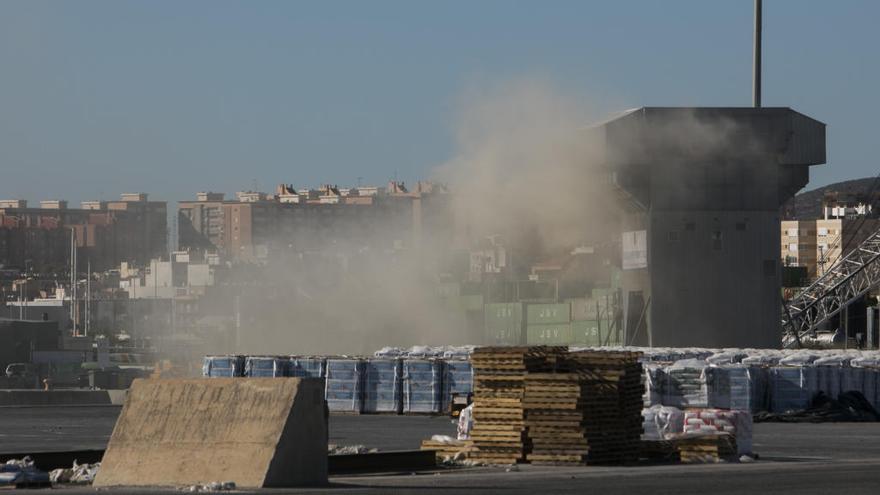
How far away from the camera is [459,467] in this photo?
30.6 m

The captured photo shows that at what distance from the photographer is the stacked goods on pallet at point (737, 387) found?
4697cm

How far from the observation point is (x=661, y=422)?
114ft

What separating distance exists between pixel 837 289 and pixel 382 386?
59684mm

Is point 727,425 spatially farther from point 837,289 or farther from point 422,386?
point 837,289

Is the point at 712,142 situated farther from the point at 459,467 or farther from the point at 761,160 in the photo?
the point at 459,467

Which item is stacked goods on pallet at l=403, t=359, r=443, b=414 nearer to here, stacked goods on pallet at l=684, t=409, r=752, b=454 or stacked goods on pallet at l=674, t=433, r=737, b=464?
stacked goods on pallet at l=684, t=409, r=752, b=454

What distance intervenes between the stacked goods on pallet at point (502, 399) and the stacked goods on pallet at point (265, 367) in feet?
72.5

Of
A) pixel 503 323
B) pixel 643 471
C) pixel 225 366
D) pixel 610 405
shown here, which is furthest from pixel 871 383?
pixel 503 323

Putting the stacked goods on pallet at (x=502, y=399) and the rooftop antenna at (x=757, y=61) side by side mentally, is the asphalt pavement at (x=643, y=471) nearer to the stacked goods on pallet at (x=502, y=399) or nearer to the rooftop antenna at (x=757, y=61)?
the stacked goods on pallet at (x=502, y=399)

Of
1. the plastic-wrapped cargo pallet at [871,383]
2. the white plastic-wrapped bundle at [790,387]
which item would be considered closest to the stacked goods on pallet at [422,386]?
the white plastic-wrapped bundle at [790,387]

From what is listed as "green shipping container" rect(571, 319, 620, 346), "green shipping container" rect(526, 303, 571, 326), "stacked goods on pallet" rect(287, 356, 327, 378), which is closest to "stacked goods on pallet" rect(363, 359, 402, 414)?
"stacked goods on pallet" rect(287, 356, 327, 378)

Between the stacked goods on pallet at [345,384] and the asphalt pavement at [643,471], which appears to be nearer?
the asphalt pavement at [643,471]

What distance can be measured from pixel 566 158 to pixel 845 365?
30269mm

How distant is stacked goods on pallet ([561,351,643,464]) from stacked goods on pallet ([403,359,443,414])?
19.1 meters
